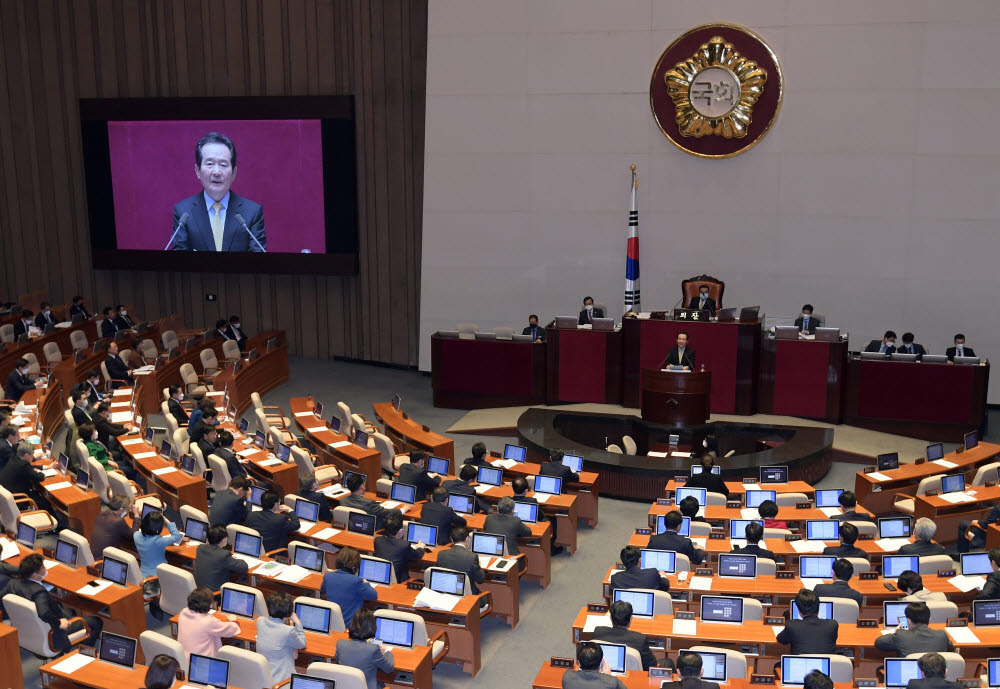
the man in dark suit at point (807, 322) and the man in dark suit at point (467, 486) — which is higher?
the man in dark suit at point (807, 322)

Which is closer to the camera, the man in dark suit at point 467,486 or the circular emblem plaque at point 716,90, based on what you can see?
the man in dark suit at point 467,486

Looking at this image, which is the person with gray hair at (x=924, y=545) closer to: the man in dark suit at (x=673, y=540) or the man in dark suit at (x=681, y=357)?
the man in dark suit at (x=673, y=540)

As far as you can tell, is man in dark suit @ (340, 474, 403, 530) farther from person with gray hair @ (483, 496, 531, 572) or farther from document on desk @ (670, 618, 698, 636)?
document on desk @ (670, 618, 698, 636)

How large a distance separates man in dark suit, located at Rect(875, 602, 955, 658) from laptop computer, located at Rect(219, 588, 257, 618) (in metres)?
4.77

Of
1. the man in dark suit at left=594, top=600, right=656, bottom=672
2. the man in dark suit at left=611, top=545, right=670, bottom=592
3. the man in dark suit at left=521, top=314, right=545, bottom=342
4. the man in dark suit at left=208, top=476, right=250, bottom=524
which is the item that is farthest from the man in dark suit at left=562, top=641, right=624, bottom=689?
Result: the man in dark suit at left=521, top=314, right=545, bottom=342

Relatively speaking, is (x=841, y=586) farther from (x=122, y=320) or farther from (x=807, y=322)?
(x=122, y=320)

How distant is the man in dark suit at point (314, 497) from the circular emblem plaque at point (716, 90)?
9.77 meters

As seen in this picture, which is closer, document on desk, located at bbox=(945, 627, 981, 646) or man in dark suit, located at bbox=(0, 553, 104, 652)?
document on desk, located at bbox=(945, 627, 981, 646)

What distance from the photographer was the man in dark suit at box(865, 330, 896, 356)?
52.0 feet

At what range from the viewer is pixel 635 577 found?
8.71 metres

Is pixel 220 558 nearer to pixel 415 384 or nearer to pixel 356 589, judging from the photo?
pixel 356 589

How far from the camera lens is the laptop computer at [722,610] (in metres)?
8.20

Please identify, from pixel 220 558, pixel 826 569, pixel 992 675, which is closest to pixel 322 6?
pixel 220 558

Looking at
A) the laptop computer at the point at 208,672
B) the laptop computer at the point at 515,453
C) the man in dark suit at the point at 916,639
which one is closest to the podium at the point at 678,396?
the laptop computer at the point at 515,453
